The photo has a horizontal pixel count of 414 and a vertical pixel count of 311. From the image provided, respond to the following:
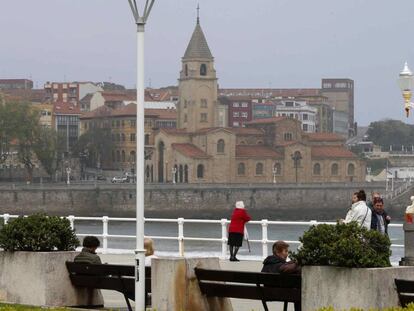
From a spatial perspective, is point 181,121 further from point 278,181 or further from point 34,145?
point 34,145

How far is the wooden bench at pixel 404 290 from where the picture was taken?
987cm

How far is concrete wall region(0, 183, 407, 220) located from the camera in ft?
368

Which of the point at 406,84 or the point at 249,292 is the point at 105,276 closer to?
the point at 249,292

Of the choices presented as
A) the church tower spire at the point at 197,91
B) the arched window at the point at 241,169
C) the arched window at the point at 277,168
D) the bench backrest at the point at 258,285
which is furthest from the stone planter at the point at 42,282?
the church tower spire at the point at 197,91

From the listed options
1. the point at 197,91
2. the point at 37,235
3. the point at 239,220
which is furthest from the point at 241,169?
the point at 37,235

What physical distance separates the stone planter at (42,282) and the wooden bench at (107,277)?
0.34 ft

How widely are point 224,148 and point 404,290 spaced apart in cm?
12359

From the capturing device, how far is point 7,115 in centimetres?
12481

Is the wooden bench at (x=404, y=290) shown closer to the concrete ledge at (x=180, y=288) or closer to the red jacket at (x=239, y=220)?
the concrete ledge at (x=180, y=288)

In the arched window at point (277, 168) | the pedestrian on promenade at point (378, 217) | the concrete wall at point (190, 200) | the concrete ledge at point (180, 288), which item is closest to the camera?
the concrete ledge at point (180, 288)

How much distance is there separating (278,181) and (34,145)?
87.5 ft

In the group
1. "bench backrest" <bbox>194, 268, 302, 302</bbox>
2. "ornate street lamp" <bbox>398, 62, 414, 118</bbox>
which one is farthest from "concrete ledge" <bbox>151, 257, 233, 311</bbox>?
"ornate street lamp" <bbox>398, 62, 414, 118</bbox>

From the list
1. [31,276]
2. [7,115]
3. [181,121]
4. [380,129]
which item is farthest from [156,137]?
[31,276]

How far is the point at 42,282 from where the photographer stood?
12445mm
